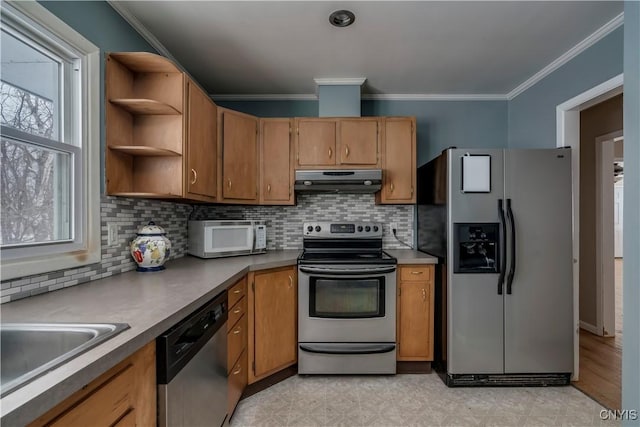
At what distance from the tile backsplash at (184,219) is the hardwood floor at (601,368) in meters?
1.66

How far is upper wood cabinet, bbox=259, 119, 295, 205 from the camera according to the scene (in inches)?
104

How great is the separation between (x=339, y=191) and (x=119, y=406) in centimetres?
230

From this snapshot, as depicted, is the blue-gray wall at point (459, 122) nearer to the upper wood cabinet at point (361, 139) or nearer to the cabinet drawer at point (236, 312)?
the upper wood cabinet at point (361, 139)

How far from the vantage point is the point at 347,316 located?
2.26 meters

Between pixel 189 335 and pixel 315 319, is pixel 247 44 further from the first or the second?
pixel 315 319

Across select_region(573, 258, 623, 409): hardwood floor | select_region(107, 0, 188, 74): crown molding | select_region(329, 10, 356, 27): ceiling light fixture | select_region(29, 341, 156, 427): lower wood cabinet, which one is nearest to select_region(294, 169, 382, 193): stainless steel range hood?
select_region(329, 10, 356, 27): ceiling light fixture

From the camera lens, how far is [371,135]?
2.63m

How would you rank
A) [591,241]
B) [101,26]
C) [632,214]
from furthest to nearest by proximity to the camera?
[591,241], [101,26], [632,214]

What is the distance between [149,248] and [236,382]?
96 cm

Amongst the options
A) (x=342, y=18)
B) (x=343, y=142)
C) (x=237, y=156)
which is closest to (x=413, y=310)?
(x=343, y=142)

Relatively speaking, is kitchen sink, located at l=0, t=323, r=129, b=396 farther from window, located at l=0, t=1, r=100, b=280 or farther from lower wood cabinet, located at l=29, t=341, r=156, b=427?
window, located at l=0, t=1, r=100, b=280

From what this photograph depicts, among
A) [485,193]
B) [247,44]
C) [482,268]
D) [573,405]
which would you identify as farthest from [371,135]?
[573,405]

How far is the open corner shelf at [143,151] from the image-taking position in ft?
5.27

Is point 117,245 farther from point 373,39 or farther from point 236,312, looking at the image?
point 373,39
